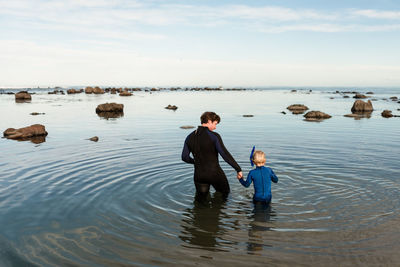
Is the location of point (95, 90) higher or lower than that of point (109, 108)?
higher

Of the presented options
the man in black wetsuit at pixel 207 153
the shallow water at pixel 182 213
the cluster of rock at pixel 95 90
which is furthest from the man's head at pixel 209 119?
the cluster of rock at pixel 95 90

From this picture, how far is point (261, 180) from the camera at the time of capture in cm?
795

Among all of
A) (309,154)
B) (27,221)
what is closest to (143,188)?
(27,221)

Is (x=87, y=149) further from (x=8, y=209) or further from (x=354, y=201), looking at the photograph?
(x=354, y=201)

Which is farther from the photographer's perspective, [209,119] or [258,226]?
[209,119]

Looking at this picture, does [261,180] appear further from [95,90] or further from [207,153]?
[95,90]

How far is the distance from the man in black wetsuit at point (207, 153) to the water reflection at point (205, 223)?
415 mm

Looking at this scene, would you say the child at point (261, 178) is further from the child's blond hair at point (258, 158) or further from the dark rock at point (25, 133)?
the dark rock at point (25, 133)

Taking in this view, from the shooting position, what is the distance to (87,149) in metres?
16.6

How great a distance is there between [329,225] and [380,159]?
8.57m

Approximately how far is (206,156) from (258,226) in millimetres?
2139

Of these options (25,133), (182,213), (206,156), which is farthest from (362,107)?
(182,213)

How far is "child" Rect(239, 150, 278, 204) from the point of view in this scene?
25.5 feet

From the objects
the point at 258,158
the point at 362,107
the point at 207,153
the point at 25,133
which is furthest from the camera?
the point at 362,107
